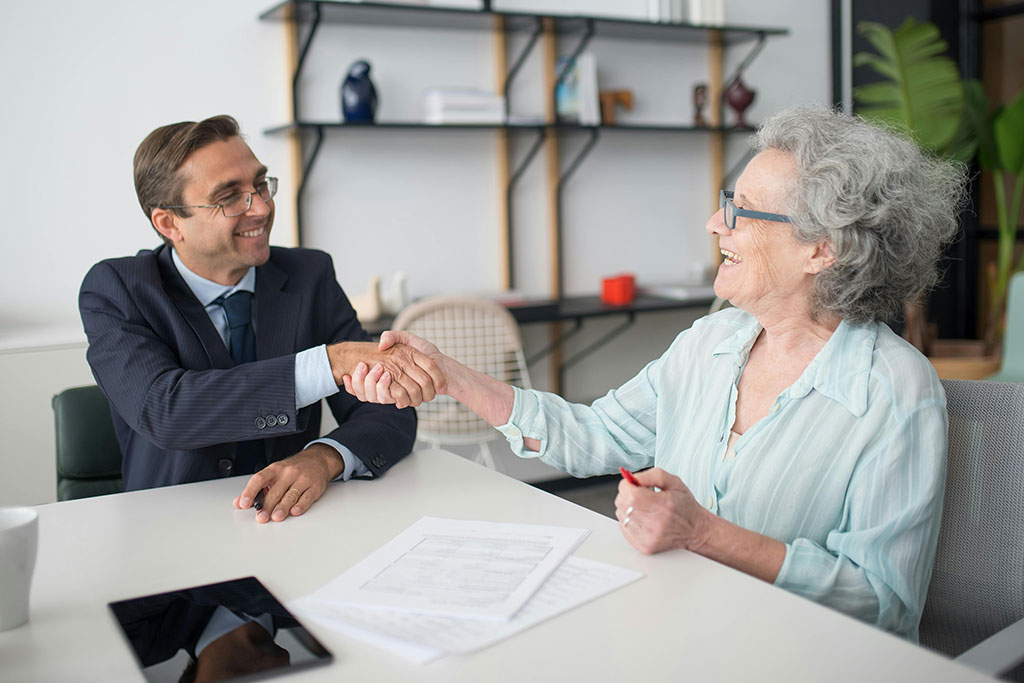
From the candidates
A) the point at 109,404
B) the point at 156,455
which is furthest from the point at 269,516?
the point at 109,404

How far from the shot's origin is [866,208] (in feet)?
4.60

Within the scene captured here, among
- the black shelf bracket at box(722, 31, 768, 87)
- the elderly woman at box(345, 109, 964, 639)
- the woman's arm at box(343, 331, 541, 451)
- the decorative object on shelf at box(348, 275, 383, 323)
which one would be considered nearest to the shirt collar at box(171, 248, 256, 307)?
the woman's arm at box(343, 331, 541, 451)

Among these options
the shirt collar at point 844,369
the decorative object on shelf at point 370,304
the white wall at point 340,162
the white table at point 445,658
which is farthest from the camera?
the decorative object on shelf at point 370,304

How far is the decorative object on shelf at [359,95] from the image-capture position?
3.59m

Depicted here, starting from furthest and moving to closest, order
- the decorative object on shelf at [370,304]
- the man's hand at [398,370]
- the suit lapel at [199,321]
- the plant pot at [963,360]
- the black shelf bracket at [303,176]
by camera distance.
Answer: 1. the plant pot at [963,360]
2. the black shelf bracket at [303,176]
3. the decorative object on shelf at [370,304]
4. the suit lapel at [199,321]
5. the man's hand at [398,370]

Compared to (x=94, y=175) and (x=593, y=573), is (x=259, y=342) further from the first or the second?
(x=94, y=175)

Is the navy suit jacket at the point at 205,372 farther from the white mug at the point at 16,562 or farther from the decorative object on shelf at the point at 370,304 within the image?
the decorative object on shelf at the point at 370,304

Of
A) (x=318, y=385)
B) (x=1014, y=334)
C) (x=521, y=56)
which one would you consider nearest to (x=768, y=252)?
(x=318, y=385)

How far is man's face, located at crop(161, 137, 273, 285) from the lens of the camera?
196cm

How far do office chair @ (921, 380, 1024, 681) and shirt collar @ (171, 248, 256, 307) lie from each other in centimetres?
132

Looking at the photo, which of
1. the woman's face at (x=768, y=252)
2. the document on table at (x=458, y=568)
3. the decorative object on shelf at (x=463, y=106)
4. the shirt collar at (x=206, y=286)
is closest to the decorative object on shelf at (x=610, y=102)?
the decorative object on shelf at (x=463, y=106)

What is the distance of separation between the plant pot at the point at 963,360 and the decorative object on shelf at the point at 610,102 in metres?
1.67

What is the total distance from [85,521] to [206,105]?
2507mm

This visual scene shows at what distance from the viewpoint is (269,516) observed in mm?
1384
